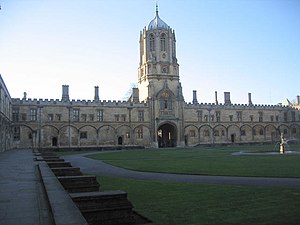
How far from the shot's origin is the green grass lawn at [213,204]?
7074 millimetres

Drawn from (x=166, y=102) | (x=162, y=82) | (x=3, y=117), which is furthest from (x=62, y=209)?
(x=162, y=82)

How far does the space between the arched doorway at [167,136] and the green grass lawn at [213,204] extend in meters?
44.3

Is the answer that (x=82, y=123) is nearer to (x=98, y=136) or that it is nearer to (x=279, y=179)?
(x=98, y=136)

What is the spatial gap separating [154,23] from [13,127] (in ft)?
99.7

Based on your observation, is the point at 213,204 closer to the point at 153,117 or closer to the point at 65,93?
the point at 153,117

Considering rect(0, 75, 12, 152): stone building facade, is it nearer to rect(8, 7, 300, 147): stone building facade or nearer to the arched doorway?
rect(8, 7, 300, 147): stone building facade

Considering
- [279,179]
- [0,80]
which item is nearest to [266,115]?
[0,80]

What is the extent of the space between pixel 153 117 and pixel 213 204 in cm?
4578

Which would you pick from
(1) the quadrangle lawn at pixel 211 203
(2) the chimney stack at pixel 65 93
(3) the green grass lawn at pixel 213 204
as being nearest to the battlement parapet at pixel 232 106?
(2) the chimney stack at pixel 65 93

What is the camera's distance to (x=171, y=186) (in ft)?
38.4

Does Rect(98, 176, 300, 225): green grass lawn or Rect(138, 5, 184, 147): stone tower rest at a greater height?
Rect(138, 5, 184, 147): stone tower

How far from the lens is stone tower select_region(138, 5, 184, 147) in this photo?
181 feet

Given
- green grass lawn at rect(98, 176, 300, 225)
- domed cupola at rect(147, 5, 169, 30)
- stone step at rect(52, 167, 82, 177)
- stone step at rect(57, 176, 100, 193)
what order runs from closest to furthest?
green grass lawn at rect(98, 176, 300, 225) < stone step at rect(57, 176, 100, 193) < stone step at rect(52, 167, 82, 177) < domed cupola at rect(147, 5, 169, 30)

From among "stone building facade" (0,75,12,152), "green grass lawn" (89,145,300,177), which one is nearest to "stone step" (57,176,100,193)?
"green grass lawn" (89,145,300,177)
